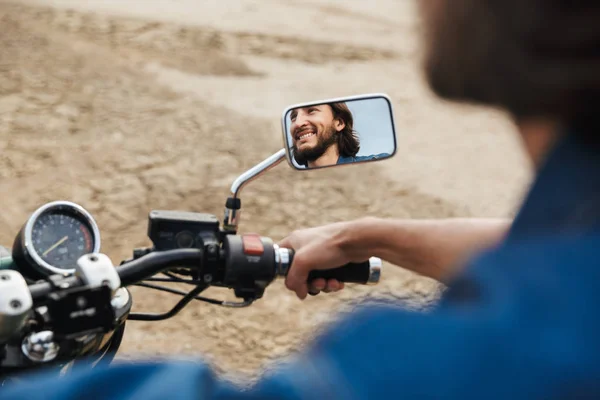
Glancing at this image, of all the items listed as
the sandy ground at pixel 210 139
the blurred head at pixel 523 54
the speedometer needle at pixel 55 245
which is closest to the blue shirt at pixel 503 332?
the blurred head at pixel 523 54

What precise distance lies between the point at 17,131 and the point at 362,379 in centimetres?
625

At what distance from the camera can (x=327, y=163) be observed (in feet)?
6.29

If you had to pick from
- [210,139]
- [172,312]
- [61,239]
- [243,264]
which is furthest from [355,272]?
[210,139]

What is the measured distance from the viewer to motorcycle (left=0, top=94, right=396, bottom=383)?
5.20ft

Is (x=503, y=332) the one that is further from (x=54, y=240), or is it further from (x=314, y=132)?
(x=54, y=240)

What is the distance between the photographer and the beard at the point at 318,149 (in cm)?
190

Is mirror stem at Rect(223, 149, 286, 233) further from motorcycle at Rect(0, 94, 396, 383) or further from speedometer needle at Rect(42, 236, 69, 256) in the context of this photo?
speedometer needle at Rect(42, 236, 69, 256)

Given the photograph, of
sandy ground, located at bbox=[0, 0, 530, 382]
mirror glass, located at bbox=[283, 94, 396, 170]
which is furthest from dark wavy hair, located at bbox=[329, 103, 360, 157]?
sandy ground, located at bbox=[0, 0, 530, 382]

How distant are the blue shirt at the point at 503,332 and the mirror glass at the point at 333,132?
3.36 feet

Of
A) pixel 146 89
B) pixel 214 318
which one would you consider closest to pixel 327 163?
pixel 214 318

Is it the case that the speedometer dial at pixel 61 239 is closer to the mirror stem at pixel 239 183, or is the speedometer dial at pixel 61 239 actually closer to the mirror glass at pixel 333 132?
the mirror stem at pixel 239 183

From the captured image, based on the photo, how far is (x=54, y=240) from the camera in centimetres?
199

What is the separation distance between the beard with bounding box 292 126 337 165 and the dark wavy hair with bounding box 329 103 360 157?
2 centimetres

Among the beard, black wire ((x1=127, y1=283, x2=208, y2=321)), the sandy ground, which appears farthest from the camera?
the sandy ground
